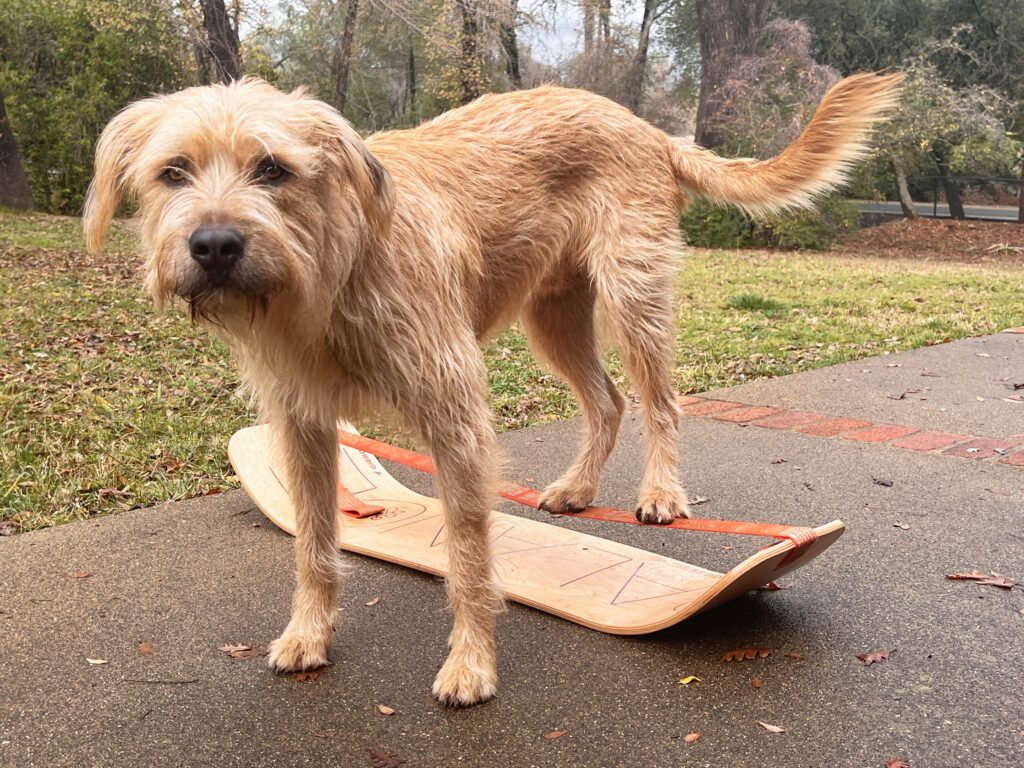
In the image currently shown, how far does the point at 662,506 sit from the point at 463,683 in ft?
5.57

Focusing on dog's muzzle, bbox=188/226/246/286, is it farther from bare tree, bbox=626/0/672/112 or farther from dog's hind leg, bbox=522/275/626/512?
bare tree, bbox=626/0/672/112

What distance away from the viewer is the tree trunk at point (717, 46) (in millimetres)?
20781

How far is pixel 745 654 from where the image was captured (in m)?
3.08

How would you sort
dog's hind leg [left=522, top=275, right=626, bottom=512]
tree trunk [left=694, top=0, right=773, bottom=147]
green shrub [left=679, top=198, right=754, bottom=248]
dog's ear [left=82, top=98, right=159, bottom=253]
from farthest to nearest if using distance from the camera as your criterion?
tree trunk [left=694, top=0, right=773, bottom=147]
green shrub [left=679, top=198, right=754, bottom=248]
dog's hind leg [left=522, top=275, right=626, bottom=512]
dog's ear [left=82, top=98, right=159, bottom=253]

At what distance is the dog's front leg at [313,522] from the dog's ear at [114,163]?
→ 83 cm

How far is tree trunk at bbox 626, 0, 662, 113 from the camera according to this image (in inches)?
1068

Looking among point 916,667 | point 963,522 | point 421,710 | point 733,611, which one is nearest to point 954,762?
point 916,667

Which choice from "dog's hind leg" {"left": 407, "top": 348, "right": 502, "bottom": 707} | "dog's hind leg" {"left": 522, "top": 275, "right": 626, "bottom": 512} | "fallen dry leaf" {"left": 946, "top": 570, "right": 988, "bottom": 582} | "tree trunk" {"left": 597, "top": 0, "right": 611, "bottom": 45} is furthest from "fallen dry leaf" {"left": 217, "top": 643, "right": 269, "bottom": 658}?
"tree trunk" {"left": 597, "top": 0, "right": 611, "bottom": 45}

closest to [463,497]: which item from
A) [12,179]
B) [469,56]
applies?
[12,179]

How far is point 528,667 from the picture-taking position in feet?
10.1

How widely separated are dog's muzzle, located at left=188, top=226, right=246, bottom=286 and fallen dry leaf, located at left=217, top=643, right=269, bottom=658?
1.38 meters

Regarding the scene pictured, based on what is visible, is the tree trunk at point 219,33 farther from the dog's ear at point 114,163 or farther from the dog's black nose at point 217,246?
the dog's black nose at point 217,246

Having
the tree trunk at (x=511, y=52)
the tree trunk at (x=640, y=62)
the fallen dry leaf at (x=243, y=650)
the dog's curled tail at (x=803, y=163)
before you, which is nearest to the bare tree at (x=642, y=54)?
the tree trunk at (x=640, y=62)

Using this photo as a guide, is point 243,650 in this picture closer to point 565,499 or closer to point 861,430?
point 565,499
